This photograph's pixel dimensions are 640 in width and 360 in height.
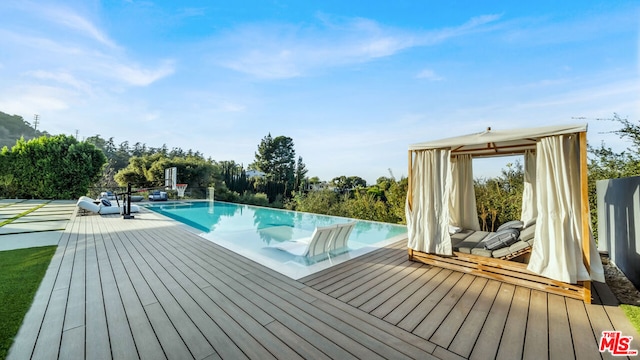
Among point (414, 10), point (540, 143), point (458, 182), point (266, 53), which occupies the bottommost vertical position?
point (458, 182)

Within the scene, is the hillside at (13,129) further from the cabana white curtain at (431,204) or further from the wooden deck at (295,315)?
the cabana white curtain at (431,204)

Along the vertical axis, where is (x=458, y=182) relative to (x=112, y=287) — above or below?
above

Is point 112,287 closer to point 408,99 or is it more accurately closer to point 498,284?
point 498,284

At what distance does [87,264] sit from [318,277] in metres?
3.52

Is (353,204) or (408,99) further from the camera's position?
(353,204)

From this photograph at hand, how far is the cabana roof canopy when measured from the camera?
8.56 feet

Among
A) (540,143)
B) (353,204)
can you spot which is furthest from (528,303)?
(353,204)

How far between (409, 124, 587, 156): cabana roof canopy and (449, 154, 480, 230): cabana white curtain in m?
0.23

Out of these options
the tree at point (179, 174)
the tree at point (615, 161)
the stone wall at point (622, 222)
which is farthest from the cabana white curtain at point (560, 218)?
the tree at point (179, 174)

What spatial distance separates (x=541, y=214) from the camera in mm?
2750

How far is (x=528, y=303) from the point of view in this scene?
2449 millimetres

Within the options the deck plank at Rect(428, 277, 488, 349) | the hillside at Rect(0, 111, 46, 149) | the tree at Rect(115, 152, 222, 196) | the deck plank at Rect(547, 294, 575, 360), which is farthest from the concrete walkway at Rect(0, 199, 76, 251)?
the hillside at Rect(0, 111, 46, 149)

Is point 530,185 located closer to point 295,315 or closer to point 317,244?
point 317,244

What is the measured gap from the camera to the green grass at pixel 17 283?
76.0 inches
